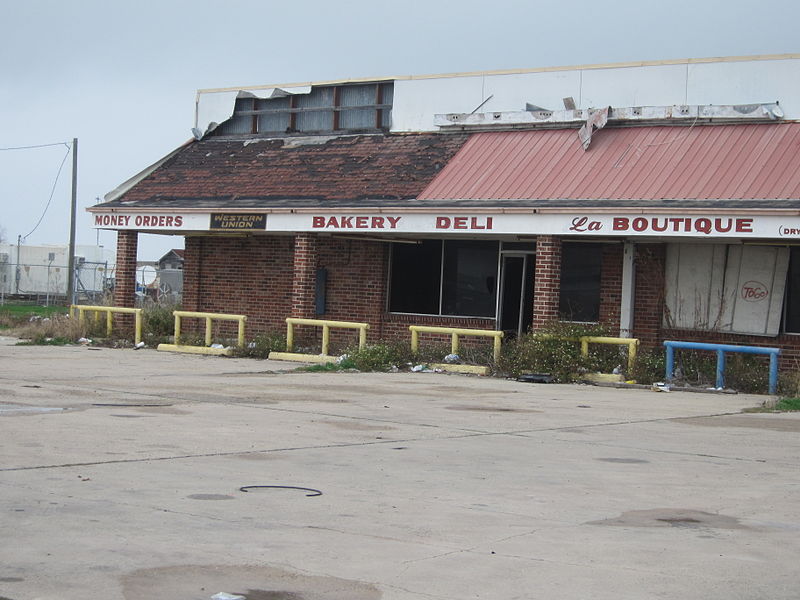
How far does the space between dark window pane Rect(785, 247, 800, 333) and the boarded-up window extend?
0.41ft

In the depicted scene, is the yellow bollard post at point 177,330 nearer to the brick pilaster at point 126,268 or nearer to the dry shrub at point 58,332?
the brick pilaster at point 126,268

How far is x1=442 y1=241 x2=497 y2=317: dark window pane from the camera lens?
78.3 feet

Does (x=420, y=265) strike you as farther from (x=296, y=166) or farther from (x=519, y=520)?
(x=519, y=520)

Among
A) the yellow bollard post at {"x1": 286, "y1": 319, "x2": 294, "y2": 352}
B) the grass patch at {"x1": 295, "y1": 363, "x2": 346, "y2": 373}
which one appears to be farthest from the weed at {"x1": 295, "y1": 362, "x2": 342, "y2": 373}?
the yellow bollard post at {"x1": 286, "y1": 319, "x2": 294, "y2": 352}

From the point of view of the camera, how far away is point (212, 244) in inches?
1083

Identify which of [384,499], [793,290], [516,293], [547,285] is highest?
[793,290]

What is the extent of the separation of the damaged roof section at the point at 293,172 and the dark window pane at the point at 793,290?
23.5 feet

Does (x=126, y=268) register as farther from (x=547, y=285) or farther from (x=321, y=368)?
(x=547, y=285)

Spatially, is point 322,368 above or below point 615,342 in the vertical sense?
below

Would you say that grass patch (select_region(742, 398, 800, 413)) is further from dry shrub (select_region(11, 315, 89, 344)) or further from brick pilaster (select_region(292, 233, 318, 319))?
dry shrub (select_region(11, 315, 89, 344))

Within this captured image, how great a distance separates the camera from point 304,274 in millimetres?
23766

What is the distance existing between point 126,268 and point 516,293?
30.6ft

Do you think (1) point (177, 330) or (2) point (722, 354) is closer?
(2) point (722, 354)

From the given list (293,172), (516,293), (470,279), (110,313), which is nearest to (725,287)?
(516,293)
